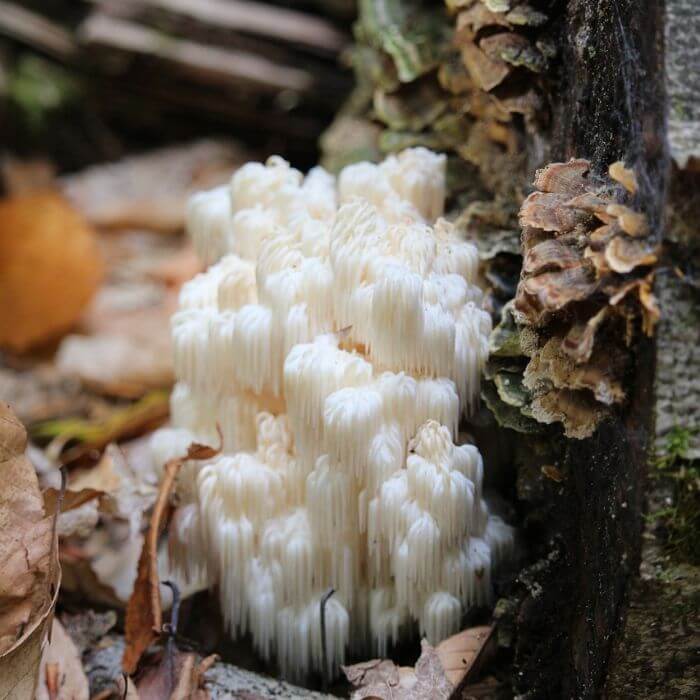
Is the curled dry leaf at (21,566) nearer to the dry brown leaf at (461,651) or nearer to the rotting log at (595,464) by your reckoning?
the dry brown leaf at (461,651)

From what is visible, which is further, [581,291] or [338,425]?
[338,425]

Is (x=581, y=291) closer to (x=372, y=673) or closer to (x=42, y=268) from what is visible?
(x=372, y=673)

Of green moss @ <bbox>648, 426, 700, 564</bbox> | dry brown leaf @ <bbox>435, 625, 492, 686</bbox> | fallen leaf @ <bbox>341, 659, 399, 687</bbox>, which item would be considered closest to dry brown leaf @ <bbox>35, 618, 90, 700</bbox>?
fallen leaf @ <bbox>341, 659, 399, 687</bbox>

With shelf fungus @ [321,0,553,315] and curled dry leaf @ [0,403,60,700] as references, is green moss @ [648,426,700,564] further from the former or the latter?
curled dry leaf @ [0,403,60,700]

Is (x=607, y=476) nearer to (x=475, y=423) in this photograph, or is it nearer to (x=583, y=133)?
(x=475, y=423)

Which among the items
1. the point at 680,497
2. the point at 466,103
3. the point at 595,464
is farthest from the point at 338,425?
the point at 466,103

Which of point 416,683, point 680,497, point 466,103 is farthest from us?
point 466,103
